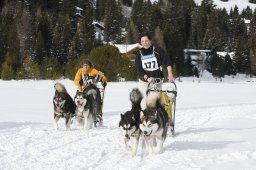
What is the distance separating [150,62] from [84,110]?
6.64 feet

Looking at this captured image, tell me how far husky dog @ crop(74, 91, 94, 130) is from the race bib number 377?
172 centimetres

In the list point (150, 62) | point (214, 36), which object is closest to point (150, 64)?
point (150, 62)

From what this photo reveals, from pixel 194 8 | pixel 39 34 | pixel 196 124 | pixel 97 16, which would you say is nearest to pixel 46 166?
pixel 196 124

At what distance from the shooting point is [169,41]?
74.9 m

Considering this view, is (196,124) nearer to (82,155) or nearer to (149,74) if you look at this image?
(149,74)

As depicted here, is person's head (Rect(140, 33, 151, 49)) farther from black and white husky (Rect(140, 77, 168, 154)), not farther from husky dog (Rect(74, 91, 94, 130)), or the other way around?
husky dog (Rect(74, 91, 94, 130))

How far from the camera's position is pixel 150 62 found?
7.32 metres

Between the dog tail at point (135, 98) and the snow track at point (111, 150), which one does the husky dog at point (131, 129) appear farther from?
the dog tail at point (135, 98)

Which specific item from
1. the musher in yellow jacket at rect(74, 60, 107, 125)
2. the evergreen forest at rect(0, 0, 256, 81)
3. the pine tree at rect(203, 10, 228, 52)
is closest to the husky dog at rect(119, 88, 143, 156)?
the musher in yellow jacket at rect(74, 60, 107, 125)

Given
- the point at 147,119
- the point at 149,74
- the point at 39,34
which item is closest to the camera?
the point at 147,119

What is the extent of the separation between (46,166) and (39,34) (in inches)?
2202

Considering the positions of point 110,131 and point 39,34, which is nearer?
point 110,131

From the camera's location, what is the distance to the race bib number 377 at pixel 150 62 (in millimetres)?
7297

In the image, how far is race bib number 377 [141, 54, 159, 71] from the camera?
23.9 ft
